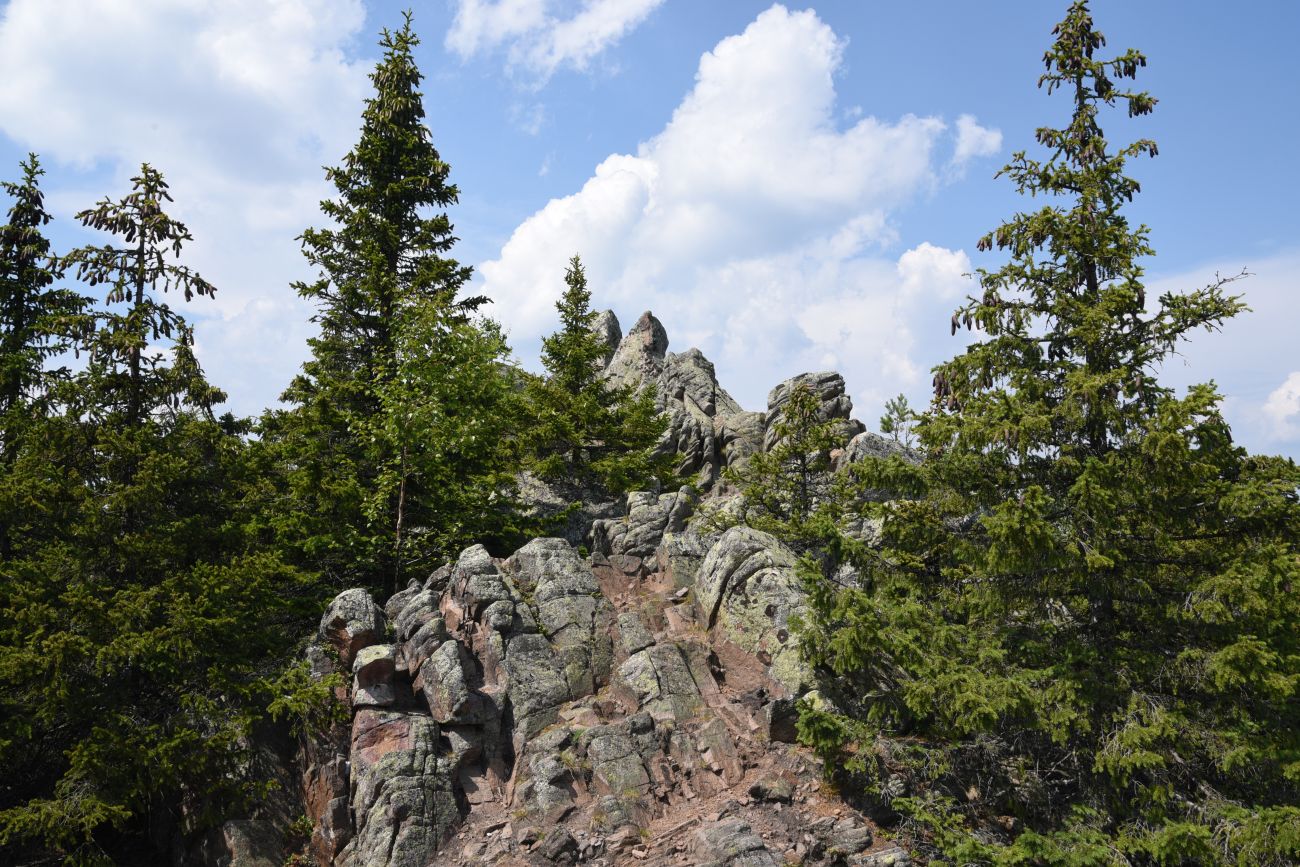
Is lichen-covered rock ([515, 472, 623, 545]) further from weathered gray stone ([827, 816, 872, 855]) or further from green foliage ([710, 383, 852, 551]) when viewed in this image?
weathered gray stone ([827, 816, 872, 855])

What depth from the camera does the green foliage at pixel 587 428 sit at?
2817 centimetres

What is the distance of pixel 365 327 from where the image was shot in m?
23.8

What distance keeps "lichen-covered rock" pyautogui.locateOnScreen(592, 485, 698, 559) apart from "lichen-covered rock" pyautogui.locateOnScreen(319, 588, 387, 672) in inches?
272

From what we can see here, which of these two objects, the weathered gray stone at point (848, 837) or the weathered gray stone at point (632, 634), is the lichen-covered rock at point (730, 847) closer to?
the weathered gray stone at point (848, 837)

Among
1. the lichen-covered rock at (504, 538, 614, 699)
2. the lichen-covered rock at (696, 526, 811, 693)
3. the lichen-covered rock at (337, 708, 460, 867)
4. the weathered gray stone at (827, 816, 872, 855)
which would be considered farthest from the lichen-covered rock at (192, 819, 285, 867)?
the weathered gray stone at (827, 816, 872, 855)

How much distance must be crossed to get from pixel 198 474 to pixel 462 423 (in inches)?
262

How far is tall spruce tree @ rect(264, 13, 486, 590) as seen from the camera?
62.5 ft

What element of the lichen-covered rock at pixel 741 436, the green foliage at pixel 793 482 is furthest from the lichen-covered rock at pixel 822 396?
the green foliage at pixel 793 482

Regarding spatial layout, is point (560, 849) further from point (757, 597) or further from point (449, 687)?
point (757, 597)

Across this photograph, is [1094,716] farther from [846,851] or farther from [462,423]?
[462,423]

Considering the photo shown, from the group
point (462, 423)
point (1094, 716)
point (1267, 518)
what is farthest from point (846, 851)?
point (462, 423)

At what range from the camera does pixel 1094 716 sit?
11.8 m

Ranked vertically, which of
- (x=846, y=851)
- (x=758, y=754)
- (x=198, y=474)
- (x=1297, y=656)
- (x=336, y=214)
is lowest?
(x=846, y=851)

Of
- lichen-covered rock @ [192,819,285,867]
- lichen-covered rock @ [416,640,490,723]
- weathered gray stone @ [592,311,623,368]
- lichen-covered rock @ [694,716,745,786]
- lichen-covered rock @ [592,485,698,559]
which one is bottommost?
lichen-covered rock @ [192,819,285,867]
